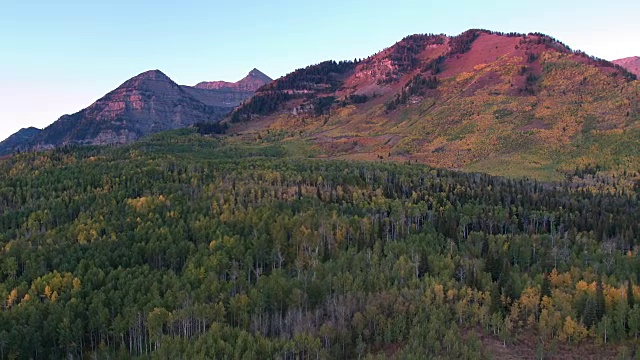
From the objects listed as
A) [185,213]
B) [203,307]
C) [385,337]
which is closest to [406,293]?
[385,337]

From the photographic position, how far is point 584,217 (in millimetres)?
185500

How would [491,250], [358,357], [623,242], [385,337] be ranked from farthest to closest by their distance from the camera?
[623,242] < [491,250] < [385,337] < [358,357]

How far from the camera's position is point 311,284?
132 metres

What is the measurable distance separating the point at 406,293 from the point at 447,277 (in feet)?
50.5

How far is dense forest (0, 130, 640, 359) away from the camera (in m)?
105

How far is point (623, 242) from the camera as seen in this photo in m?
159

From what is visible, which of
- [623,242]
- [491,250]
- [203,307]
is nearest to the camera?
[203,307]

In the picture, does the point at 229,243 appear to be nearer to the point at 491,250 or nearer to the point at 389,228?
the point at 389,228

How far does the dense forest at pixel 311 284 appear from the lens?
4124 inches

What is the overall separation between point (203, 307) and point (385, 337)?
1704 inches

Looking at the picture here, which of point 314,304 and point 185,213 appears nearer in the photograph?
point 314,304

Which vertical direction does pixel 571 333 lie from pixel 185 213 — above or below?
below

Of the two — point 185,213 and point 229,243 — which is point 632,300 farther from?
point 185,213

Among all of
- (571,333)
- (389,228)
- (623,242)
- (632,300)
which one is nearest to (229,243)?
(389,228)
